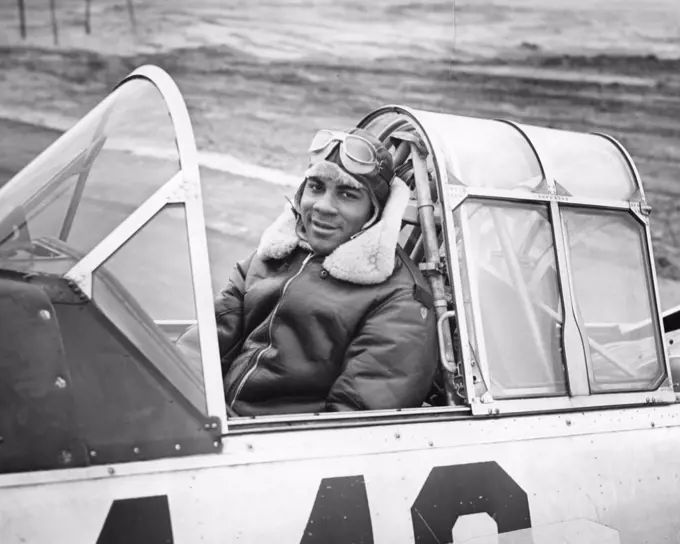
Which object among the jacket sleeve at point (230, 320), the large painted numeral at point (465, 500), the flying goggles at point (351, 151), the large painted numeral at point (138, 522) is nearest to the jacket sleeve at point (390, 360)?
the large painted numeral at point (465, 500)

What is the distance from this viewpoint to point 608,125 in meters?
7.78

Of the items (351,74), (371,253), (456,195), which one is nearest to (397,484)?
(371,253)

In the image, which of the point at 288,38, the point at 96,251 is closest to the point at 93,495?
the point at 96,251

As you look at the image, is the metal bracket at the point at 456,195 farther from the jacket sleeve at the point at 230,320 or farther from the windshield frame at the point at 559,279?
the jacket sleeve at the point at 230,320

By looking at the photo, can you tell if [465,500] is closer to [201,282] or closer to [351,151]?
[201,282]

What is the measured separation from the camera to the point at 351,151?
118 inches

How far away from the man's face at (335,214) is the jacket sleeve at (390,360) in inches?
16.2

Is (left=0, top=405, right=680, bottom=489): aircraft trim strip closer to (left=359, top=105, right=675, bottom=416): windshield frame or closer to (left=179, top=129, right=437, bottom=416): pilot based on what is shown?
(left=359, top=105, right=675, bottom=416): windshield frame

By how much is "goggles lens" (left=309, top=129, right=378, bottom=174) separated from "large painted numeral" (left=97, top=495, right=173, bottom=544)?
60.7 inches

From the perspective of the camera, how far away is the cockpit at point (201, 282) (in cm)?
189

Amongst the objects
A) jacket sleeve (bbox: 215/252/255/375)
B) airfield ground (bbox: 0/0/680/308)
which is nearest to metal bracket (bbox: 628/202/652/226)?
jacket sleeve (bbox: 215/252/255/375)

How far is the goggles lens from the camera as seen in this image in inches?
118

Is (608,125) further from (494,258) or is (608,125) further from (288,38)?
(494,258)

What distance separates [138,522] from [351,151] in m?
1.66
